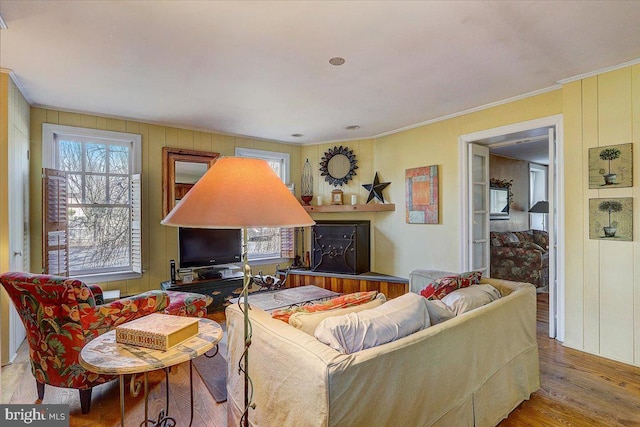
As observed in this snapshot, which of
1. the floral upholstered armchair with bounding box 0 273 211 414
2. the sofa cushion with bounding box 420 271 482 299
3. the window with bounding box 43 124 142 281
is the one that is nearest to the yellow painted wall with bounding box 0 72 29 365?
the window with bounding box 43 124 142 281

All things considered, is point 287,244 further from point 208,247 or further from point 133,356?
point 133,356

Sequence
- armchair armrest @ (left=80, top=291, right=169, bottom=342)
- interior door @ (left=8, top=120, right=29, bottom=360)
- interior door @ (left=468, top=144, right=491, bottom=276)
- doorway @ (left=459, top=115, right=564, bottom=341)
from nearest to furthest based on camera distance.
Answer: armchair armrest @ (left=80, top=291, right=169, bottom=342) < interior door @ (left=8, top=120, right=29, bottom=360) < doorway @ (left=459, top=115, right=564, bottom=341) < interior door @ (left=468, top=144, right=491, bottom=276)

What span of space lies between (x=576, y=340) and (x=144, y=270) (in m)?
4.83

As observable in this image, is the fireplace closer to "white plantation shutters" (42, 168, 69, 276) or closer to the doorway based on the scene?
the doorway

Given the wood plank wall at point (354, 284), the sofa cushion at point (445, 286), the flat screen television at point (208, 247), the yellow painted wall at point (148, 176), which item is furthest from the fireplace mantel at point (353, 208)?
the sofa cushion at point (445, 286)

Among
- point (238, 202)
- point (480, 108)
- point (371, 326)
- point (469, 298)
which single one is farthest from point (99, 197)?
point (480, 108)

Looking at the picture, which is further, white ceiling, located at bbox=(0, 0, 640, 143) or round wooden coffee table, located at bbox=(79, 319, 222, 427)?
white ceiling, located at bbox=(0, 0, 640, 143)

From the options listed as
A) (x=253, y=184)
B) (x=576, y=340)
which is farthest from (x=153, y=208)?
(x=576, y=340)

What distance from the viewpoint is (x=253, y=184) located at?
1304mm

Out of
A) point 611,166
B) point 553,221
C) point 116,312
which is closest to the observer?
point 116,312

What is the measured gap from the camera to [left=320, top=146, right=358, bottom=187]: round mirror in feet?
17.1

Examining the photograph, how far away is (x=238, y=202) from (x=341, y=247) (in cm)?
373

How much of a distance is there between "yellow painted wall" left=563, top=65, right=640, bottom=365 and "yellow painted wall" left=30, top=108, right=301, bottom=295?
14.2 ft

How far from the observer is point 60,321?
2.01m
